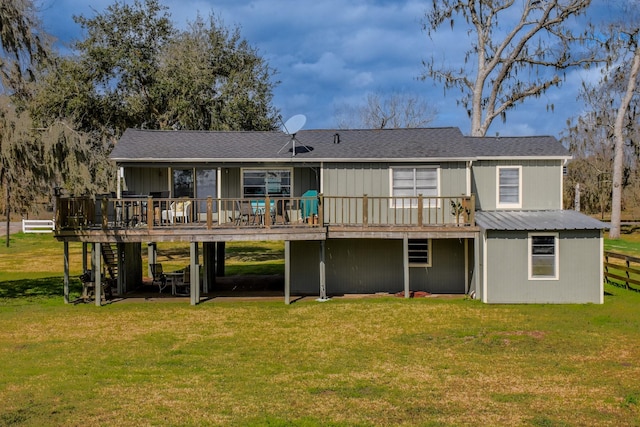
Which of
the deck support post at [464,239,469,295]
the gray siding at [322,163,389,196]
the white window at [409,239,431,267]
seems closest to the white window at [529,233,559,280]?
the deck support post at [464,239,469,295]

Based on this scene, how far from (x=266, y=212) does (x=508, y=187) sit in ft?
26.7

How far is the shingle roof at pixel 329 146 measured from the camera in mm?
17641

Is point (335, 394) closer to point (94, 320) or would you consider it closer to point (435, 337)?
point (435, 337)

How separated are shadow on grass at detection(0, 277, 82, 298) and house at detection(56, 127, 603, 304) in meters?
2.55

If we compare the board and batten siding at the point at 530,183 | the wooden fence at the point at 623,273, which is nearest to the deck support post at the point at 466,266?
the board and batten siding at the point at 530,183

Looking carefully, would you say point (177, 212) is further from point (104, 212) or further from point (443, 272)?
point (443, 272)

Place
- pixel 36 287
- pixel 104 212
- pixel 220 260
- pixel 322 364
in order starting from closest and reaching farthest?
1. pixel 322 364
2. pixel 104 212
3. pixel 36 287
4. pixel 220 260

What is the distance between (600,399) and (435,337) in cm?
429

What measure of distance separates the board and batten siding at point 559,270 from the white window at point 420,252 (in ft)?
8.33

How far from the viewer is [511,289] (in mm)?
16219

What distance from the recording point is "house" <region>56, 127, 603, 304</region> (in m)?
16.2

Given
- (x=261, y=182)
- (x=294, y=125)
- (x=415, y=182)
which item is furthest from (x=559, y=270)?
(x=261, y=182)

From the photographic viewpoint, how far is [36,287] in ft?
66.1

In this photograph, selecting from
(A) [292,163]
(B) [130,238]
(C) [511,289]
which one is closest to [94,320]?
(B) [130,238]
